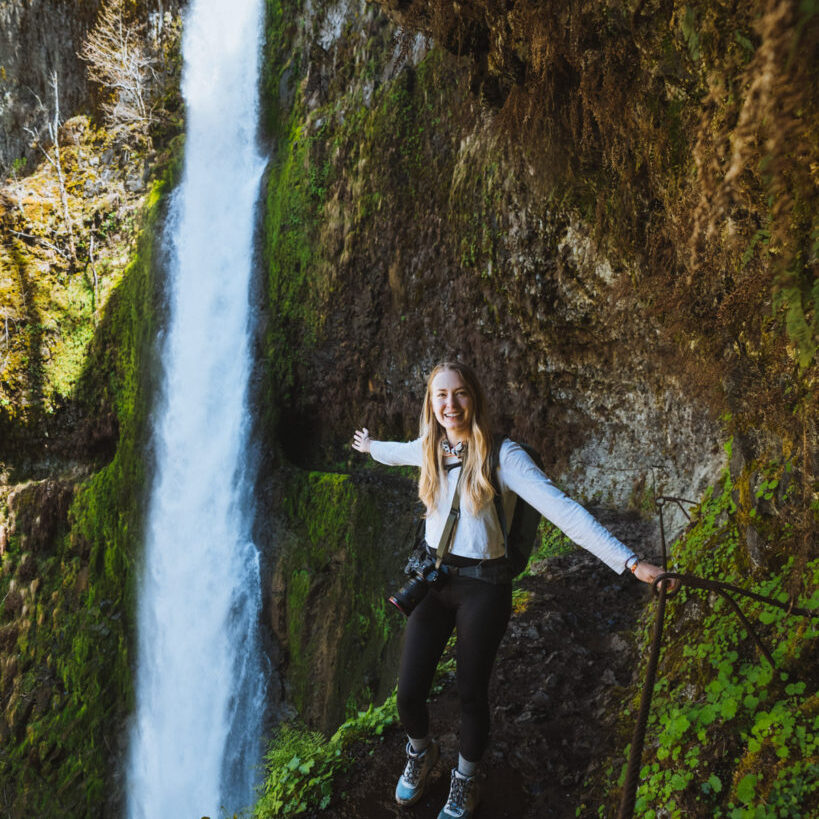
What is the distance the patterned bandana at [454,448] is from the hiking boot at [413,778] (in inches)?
60.3

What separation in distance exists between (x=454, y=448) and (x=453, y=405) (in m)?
0.20

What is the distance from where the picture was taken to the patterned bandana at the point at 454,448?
2.75m

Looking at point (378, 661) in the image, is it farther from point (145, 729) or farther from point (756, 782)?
point (756, 782)

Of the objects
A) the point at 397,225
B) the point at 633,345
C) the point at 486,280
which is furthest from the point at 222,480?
the point at 633,345

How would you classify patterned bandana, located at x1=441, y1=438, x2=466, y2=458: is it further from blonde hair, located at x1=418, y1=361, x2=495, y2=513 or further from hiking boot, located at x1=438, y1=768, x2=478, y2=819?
hiking boot, located at x1=438, y1=768, x2=478, y2=819

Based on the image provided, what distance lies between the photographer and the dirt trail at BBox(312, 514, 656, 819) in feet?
10.6

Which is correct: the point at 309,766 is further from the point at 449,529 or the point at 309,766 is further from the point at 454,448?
the point at 454,448

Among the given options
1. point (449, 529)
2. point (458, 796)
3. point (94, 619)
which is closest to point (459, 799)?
point (458, 796)

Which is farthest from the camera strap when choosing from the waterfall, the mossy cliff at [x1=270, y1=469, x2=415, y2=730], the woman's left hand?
the waterfall

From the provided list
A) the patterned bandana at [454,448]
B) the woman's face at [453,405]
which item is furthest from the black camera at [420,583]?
the woman's face at [453,405]

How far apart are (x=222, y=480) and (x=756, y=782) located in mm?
9752

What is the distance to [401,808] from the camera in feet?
10.3

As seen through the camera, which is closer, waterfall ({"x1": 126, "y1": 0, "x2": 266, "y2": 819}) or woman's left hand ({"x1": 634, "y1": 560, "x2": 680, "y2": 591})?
woman's left hand ({"x1": 634, "y1": 560, "x2": 680, "y2": 591})

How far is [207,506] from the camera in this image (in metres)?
11.0
